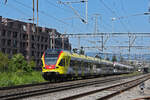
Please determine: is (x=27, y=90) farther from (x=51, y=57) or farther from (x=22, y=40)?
(x=22, y=40)

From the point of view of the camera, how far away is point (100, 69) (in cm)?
4369

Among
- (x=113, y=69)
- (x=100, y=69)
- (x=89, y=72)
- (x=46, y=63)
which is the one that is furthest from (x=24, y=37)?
(x=46, y=63)

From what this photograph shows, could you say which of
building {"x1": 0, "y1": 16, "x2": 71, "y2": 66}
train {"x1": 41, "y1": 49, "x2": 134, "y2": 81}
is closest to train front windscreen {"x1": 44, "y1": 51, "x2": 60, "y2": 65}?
train {"x1": 41, "y1": 49, "x2": 134, "y2": 81}

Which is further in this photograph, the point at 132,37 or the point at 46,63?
the point at 132,37

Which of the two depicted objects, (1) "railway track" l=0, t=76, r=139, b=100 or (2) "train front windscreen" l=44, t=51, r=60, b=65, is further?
(2) "train front windscreen" l=44, t=51, r=60, b=65

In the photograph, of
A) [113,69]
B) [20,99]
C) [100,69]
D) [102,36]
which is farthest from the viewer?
[113,69]

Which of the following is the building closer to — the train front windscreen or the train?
the train

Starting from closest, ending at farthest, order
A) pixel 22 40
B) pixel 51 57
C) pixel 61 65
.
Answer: pixel 61 65
pixel 51 57
pixel 22 40

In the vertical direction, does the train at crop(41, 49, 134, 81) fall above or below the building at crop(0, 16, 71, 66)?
below

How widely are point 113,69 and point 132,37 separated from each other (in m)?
17.2

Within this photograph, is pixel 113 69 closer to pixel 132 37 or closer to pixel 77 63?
pixel 132 37

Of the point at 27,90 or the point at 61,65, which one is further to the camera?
the point at 61,65

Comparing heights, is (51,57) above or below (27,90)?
above

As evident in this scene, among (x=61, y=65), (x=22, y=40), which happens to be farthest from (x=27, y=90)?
(x=22, y=40)
